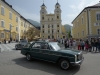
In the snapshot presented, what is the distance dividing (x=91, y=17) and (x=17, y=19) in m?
29.1

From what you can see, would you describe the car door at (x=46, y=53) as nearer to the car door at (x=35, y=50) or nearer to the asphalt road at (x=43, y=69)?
the car door at (x=35, y=50)

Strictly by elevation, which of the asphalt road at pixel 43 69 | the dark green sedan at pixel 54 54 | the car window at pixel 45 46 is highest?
the car window at pixel 45 46

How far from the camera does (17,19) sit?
41.6 metres

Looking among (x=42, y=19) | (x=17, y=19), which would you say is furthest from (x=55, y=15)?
(x=17, y=19)

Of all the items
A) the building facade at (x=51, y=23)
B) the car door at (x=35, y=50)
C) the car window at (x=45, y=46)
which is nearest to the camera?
the car window at (x=45, y=46)

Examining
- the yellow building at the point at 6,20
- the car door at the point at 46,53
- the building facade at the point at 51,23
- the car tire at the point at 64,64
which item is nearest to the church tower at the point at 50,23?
the building facade at the point at 51,23

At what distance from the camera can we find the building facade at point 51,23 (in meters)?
82.6

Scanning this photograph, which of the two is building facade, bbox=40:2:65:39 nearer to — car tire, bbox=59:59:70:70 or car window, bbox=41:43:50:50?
car window, bbox=41:43:50:50

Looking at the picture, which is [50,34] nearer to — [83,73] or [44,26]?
[44,26]

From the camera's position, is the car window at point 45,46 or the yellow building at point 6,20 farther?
the yellow building at point 6,20

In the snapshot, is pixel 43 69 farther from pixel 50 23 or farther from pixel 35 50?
pixel 50 23

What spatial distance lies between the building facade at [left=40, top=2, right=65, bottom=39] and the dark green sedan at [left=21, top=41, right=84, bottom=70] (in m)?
73.9

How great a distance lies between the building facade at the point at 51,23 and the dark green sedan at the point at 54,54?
73.9 meters

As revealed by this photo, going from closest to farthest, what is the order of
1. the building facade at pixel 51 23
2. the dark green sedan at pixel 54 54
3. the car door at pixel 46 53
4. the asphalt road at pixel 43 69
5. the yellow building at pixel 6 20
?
the asphalt road at pixel 43 69 < the dark green sedan at pixel 54 54 < the car door at pixel 46 53 < the yellow building at pixel 6 20 < the building facade at pixel 51 23
